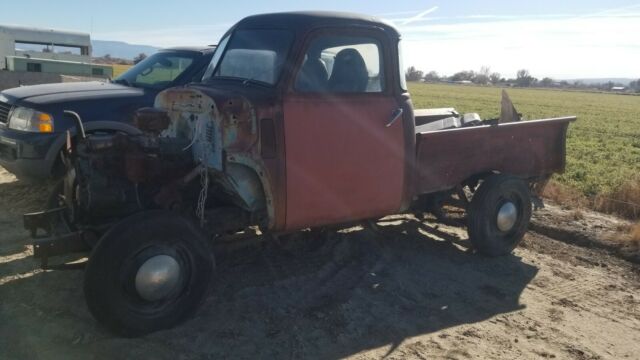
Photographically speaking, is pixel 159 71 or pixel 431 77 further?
pixel 431 77

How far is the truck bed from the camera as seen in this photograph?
4965 millimetres

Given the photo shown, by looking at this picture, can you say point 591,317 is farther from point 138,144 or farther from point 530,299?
point 138,144

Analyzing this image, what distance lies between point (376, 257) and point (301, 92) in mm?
2010

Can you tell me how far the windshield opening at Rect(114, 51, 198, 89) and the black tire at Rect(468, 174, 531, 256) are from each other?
4143 millimetres

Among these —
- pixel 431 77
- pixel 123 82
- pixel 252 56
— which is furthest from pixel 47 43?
pixel 431 77

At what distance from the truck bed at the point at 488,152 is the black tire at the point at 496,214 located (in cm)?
19

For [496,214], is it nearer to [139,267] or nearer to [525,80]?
[139,267]

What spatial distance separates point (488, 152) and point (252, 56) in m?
2.57

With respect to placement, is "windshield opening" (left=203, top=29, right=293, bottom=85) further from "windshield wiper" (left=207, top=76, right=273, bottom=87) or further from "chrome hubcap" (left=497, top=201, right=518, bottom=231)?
"chrome hubcap" (left=497, top=201, right=518, bottom=231)

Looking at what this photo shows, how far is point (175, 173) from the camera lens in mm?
4211

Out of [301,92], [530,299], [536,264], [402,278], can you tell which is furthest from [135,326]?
[536,264]

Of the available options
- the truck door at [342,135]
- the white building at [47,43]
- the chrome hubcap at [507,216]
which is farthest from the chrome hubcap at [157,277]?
the white building at [47,43]

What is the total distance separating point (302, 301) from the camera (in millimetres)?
4281

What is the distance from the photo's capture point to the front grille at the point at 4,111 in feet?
21.1
